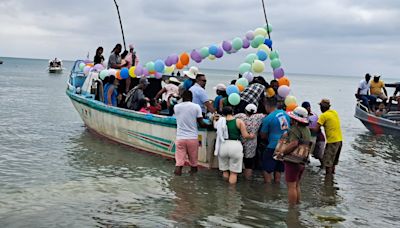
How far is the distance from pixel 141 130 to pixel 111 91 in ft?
5.67

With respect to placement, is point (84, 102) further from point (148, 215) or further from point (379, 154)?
point (379, 154)

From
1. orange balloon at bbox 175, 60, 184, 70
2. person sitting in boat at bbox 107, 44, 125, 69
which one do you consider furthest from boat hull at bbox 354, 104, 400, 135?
person sitting in boat at bbox 107, 44, 125, 69

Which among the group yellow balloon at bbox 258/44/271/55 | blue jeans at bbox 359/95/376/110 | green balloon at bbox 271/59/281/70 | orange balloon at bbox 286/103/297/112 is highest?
yellow balloon at bbox 258/44/271/55

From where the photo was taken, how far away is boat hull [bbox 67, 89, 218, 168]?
908cm

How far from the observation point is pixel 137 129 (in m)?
10.8

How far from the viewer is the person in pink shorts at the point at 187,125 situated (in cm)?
838

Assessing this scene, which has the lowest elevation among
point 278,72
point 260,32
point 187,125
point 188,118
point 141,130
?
point 141,130

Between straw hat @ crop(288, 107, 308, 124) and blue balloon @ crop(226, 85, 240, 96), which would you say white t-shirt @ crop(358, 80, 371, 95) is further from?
straw hat @ crop(288, 107, 308, 124)

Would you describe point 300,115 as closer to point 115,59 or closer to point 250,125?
point 250,125

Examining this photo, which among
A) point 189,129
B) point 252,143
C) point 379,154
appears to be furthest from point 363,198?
point 379,154

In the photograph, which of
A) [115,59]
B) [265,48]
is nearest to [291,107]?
[265,48]

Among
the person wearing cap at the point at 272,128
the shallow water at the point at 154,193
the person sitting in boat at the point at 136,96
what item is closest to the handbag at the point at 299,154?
the shallow water at the point at 154,193

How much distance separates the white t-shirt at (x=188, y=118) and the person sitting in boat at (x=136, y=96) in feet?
8.97

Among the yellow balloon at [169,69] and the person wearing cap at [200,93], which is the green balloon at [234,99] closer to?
the person wearing cap at [200,93]
